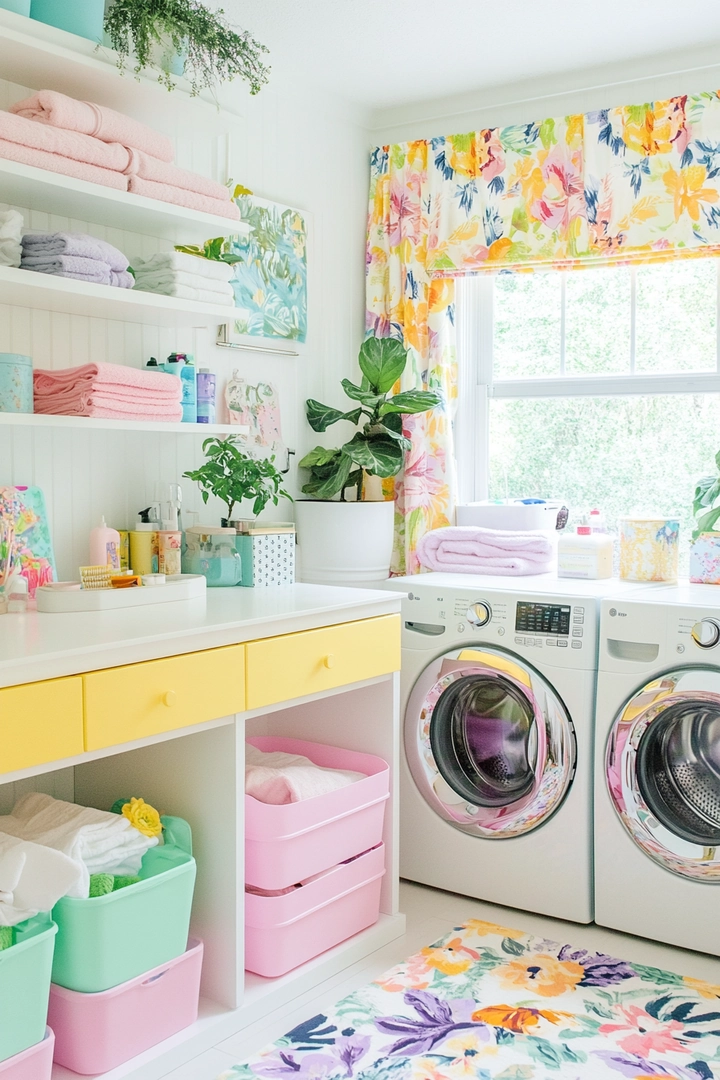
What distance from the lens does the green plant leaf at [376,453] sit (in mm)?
3123

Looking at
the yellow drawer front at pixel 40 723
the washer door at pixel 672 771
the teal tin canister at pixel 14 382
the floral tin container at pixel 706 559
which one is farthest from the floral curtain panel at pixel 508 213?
the yellow drawer front at pixel 40 723

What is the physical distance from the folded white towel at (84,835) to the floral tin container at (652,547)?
159cm

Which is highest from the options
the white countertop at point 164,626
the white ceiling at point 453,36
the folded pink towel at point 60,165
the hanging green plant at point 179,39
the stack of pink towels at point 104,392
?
the white ceiling at point 453,36

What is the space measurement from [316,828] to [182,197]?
1.53 metres

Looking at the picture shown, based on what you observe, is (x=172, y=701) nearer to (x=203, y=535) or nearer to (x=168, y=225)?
(x=203, y=535)

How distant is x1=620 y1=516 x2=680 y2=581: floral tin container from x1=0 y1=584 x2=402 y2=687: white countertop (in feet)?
2.58

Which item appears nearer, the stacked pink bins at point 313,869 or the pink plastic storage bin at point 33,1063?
the pink plastic storage bin at point 33,1063

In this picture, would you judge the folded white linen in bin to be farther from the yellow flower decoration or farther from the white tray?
the white tray

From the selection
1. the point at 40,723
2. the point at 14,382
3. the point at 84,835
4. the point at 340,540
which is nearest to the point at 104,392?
the point at 14,382

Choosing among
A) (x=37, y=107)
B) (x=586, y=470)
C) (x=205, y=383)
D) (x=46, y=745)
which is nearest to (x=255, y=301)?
(x=205, y=383)

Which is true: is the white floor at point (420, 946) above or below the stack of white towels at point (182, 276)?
below

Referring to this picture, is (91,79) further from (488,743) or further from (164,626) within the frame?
(488,743)

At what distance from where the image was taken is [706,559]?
9.40 feet

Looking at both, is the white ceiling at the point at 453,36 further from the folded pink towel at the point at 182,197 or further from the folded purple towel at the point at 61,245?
the folded purple towel at the point at 61,245
